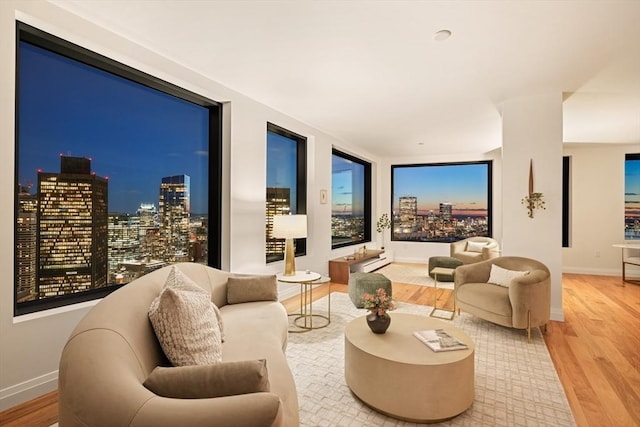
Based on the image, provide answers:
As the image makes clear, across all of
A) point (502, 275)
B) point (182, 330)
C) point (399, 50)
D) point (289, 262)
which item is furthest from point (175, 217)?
point (502, 275)

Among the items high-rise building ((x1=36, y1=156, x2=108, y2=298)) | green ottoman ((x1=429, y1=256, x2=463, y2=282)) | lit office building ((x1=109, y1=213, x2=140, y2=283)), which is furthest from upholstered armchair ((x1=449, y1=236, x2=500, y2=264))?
high-rise building ((x1=36, y1=156, x2=108, y2=298))

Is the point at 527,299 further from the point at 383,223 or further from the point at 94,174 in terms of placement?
the point at 383,223

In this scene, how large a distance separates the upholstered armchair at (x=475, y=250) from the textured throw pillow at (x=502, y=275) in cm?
265

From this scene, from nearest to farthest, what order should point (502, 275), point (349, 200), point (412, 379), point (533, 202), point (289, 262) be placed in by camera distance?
point (412, 379) → point (502, 275) → point (289, 262) → point (533, 202) → point (349, 200)

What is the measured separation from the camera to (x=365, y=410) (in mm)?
2127

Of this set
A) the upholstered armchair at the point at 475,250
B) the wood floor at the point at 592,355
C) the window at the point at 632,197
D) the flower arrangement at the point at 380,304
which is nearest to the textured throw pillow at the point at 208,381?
the flower arrangement at the point at 380,304

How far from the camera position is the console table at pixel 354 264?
5949 mm

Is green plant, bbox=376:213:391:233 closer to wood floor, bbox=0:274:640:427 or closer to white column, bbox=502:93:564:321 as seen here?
wood floor, bbox=0:274:640:427

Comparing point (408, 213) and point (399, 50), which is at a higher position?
point (399, 50)

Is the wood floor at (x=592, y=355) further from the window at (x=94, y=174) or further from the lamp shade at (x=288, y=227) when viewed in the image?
the lamp shade at (x=288, y=227)

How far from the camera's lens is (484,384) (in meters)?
2.47

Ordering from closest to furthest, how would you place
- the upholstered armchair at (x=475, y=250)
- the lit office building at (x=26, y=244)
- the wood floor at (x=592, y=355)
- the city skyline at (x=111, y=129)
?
the wood floor at (x=592, y=355), the lit office building at (x=26, y=244), the city skyline at (x=111, y=129), the upholstered armchair at (x=475, y=250)

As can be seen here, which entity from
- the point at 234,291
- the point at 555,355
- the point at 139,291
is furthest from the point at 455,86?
the point at 139,291

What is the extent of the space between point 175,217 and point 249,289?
3.99 ft
